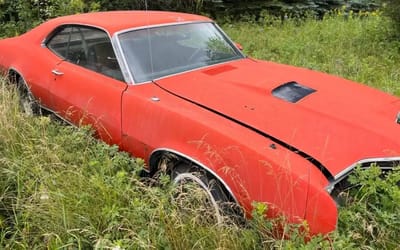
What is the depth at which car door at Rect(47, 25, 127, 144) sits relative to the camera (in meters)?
3.65

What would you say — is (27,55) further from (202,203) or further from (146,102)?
(202,203)

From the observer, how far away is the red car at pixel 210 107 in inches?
103

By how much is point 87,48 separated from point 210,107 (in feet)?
5.44

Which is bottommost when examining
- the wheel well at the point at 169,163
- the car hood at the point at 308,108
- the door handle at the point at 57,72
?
the wheel well at the point at 169,163

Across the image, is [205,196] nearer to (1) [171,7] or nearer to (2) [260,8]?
(1) [171,7]

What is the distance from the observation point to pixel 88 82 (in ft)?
12.8

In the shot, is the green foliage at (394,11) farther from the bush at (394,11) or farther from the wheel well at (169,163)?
the wheel well at (169,163)

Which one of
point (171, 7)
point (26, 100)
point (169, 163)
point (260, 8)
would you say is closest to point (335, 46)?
point (260, 8)

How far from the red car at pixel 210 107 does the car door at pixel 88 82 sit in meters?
0.01

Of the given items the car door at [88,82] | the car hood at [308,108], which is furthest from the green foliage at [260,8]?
the car hood at [308,108]

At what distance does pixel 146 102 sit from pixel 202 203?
3.35 feet

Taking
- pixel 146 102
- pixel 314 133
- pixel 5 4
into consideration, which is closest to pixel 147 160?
pixel 146 102

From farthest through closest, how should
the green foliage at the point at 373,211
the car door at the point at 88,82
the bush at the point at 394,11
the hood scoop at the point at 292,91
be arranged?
1. the bush at the point at 394,11
2. the car door at the point at 88,82
3. the hood scoop at the point at 292,91
4. the green foliage at the point at 373,211

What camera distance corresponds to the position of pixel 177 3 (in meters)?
9.44
